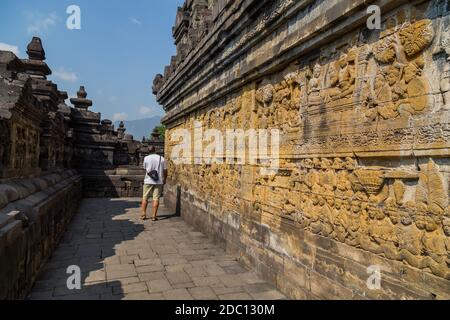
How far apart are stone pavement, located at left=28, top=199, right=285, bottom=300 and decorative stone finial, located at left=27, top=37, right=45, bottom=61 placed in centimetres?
574

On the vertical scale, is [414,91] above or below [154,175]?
above

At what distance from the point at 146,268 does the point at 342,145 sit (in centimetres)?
294

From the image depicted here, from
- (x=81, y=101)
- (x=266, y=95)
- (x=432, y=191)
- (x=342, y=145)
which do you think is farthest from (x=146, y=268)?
(x=81, y=101)

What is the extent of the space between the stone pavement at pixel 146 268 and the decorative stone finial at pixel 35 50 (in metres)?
5.74

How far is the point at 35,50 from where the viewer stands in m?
9.56

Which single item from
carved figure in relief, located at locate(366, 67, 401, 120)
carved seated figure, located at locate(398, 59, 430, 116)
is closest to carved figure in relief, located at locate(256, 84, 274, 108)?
carved figure in relief, located at locate(366, 67, 401, 120)

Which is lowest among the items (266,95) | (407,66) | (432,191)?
(432,191)

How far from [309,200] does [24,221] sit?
276cm

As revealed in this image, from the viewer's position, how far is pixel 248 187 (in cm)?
450

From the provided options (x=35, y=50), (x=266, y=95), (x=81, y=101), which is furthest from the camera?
(x=81, y=101)

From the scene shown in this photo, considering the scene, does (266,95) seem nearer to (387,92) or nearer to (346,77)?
(346,77)

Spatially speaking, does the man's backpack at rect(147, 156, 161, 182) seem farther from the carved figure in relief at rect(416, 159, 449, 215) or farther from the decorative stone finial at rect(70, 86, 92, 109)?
the decorative stone finial at rect(70, 86, 92, 109)

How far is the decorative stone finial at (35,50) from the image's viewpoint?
955 centimetres

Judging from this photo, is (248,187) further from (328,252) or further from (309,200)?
(328,252)
